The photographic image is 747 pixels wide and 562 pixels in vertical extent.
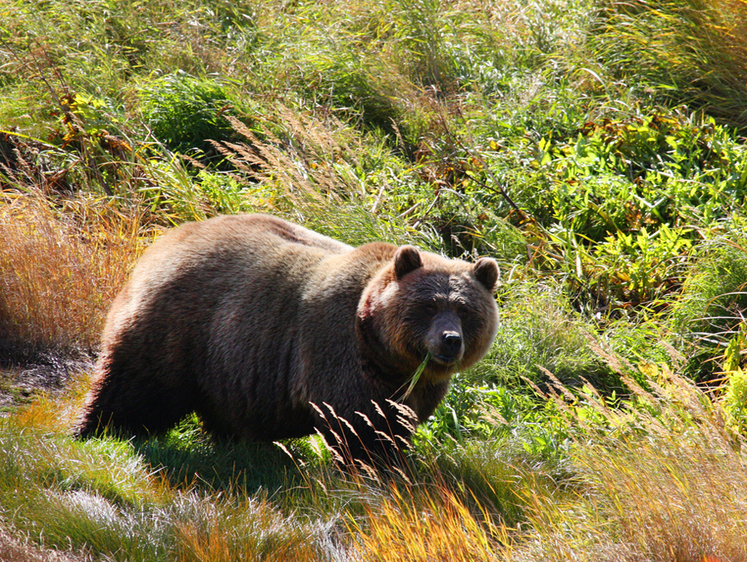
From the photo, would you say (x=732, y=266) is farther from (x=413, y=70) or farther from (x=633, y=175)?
(x=413, y=70)

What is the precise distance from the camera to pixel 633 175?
25.0ft

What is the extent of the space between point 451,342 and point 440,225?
378cm

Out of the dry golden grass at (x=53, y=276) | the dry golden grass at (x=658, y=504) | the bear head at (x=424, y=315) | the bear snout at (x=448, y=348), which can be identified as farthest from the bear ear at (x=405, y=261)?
the dry golden grass at (x=53, y=276)

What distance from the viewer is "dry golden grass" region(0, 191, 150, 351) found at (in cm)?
583

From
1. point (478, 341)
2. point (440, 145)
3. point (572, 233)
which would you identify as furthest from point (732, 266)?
point (440, 145)

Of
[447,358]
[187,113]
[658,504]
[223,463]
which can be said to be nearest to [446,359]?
[447,358]

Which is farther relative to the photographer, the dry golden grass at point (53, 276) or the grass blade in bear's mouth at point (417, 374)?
the dry golden grass at point (53, 276)

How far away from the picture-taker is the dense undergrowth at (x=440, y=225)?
3609 millimetres

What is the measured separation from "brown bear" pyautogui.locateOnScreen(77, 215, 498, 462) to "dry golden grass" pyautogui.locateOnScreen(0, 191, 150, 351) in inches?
44.2

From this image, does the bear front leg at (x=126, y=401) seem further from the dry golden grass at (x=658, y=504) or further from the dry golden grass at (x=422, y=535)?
the dry golden grass at (x=658, y=504)

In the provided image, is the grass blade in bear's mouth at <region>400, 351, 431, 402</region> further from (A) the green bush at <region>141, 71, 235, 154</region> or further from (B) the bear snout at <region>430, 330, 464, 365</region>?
(A) the green bush at <region>141, 71, 235, 154</region>

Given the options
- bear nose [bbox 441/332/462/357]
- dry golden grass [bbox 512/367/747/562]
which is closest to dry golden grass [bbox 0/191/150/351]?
bear nose [bbox 441/332/462/357]

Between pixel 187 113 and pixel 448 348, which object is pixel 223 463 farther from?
pixel 187 113

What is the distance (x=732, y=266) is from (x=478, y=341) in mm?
2683
